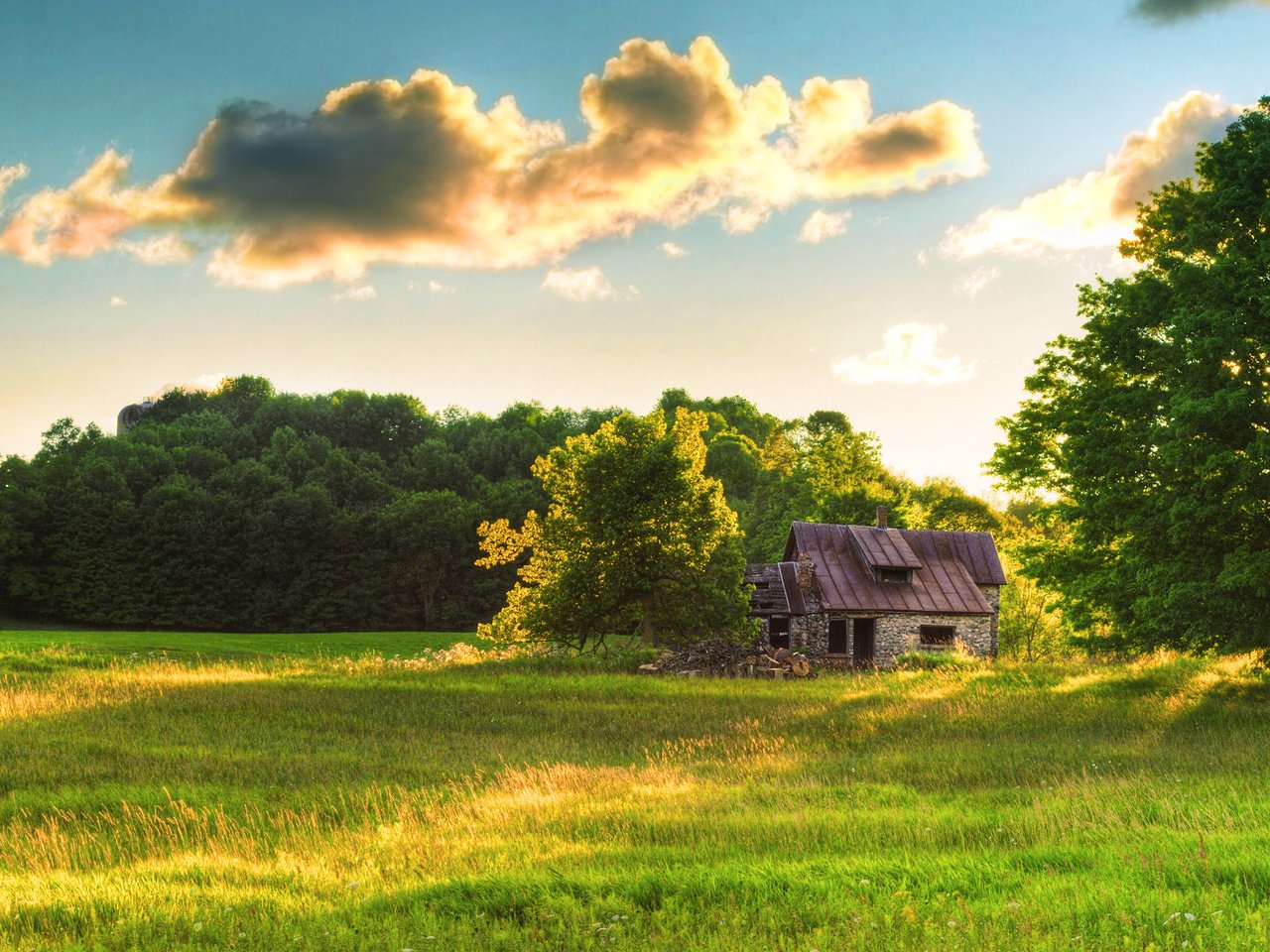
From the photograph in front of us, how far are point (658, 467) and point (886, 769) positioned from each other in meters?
24.3

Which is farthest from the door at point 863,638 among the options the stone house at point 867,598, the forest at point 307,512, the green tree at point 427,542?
the green tree at point 427,542

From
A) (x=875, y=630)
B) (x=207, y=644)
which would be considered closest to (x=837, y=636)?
(x=875, y=630)

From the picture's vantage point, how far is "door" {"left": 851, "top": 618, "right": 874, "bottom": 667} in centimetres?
4544

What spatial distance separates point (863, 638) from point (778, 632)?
402 cm

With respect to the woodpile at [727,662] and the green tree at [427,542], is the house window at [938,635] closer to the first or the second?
the woodpile at [727,662]

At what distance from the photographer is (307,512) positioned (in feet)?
242

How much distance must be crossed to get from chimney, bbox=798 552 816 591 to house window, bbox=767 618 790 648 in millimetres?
1945

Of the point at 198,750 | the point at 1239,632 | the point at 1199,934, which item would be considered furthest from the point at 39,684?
the point at 1239,632

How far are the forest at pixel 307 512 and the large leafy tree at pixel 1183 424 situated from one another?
112ft

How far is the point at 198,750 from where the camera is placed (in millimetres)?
16828

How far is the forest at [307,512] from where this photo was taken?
67688mm

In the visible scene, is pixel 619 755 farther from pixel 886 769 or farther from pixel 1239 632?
pixel 1239 632

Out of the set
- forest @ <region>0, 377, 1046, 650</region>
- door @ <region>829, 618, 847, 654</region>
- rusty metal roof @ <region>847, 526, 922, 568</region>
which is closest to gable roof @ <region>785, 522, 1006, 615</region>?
rusty metal roof @ <region>847, 526, 922, 568</region>

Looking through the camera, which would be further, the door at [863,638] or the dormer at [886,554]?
the dormer at [886,554]
